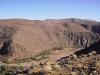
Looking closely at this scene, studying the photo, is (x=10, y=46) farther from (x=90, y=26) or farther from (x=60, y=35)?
(x=90, y=26)

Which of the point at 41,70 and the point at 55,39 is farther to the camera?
the point at 55,39

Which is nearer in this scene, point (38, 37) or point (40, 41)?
point (40, 41)

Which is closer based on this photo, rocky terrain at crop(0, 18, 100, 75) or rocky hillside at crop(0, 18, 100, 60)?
rocky terrain at crop(0, 18, 100, 75)

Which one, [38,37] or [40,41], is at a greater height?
[38,37]

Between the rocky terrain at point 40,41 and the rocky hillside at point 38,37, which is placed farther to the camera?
the rocky hillside at point 38,37

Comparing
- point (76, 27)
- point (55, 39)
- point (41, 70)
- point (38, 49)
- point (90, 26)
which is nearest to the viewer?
point (41, 70)

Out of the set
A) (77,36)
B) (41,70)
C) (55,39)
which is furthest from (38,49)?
(41,70)

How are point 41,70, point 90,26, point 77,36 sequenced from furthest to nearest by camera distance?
point 90,26 < point 77,36 < point 41,70

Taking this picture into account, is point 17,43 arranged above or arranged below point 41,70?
below
